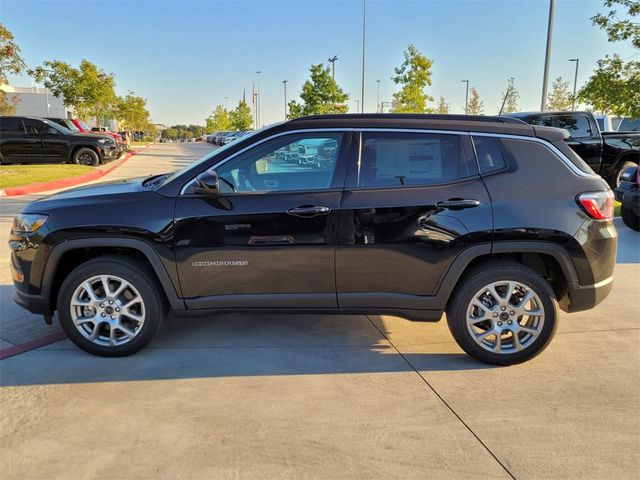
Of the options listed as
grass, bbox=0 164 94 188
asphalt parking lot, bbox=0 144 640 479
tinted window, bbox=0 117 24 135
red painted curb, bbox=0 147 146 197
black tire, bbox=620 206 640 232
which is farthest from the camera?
tinted window, bbox=0 117 24 135

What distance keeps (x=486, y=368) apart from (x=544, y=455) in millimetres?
1058

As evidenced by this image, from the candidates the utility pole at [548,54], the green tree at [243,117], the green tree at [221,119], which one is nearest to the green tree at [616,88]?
the utility pole at [548,54]

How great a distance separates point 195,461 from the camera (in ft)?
8.76

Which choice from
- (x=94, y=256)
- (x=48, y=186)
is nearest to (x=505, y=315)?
(x=94, y=256)

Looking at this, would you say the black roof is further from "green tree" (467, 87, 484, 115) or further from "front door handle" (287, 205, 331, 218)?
"green tree" (467, 87, 484, 115)

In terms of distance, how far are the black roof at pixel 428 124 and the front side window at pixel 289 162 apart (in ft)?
0.34

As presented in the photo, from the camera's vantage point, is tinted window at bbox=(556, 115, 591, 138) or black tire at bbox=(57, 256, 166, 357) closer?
black tire at bbox=(57, 256, 166, 357)

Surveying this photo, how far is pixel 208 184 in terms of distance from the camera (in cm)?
361

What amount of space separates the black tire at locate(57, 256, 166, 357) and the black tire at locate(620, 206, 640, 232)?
26.3ft

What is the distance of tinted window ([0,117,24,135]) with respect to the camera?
1791 cm

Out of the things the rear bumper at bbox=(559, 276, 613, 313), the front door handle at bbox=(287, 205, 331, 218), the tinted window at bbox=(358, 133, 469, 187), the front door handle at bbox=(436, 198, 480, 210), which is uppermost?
the tinted window at bbox=(358, 133, 469, 187)

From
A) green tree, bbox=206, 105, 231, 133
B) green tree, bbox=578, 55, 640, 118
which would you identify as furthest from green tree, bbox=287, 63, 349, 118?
green tree, bbox=206, 105, 231, 133

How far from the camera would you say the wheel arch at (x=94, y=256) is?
371cm

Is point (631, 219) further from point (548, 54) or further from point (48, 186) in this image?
point (48, 186)
